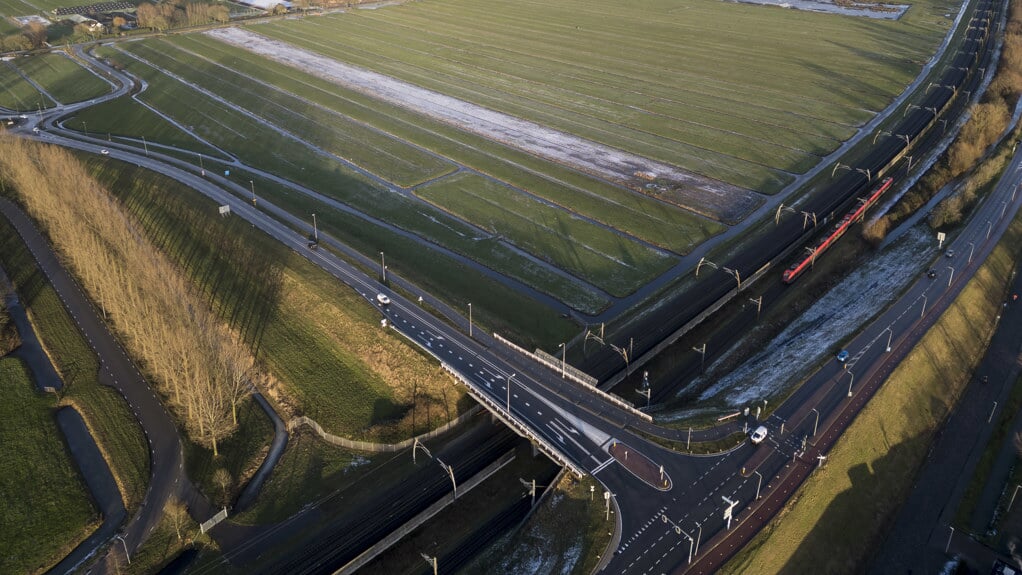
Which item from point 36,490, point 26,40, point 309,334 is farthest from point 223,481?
point 26,40

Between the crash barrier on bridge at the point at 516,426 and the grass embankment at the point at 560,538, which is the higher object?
the crash barrier on bridge at the point at 516,426

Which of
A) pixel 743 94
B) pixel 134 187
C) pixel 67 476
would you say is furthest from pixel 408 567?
pixel 743 94

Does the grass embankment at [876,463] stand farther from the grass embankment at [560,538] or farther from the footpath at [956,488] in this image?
the grass embankment at [560,538]

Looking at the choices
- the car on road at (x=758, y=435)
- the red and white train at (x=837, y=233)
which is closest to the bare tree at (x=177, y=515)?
the car on road at (x=758, y=435)

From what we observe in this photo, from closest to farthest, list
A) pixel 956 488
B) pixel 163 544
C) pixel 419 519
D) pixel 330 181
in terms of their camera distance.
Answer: pixel 163 544 → pixel 419 519 → pixel 956 488 → pixel 330 181

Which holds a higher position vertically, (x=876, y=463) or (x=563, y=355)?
(x=876, y=463)

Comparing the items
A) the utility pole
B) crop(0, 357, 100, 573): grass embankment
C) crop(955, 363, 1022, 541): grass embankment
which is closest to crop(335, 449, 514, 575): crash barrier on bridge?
crop(0, 357, 100, 573): grass embankment

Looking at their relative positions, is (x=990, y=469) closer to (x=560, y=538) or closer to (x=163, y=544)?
(x=560, y=538)
